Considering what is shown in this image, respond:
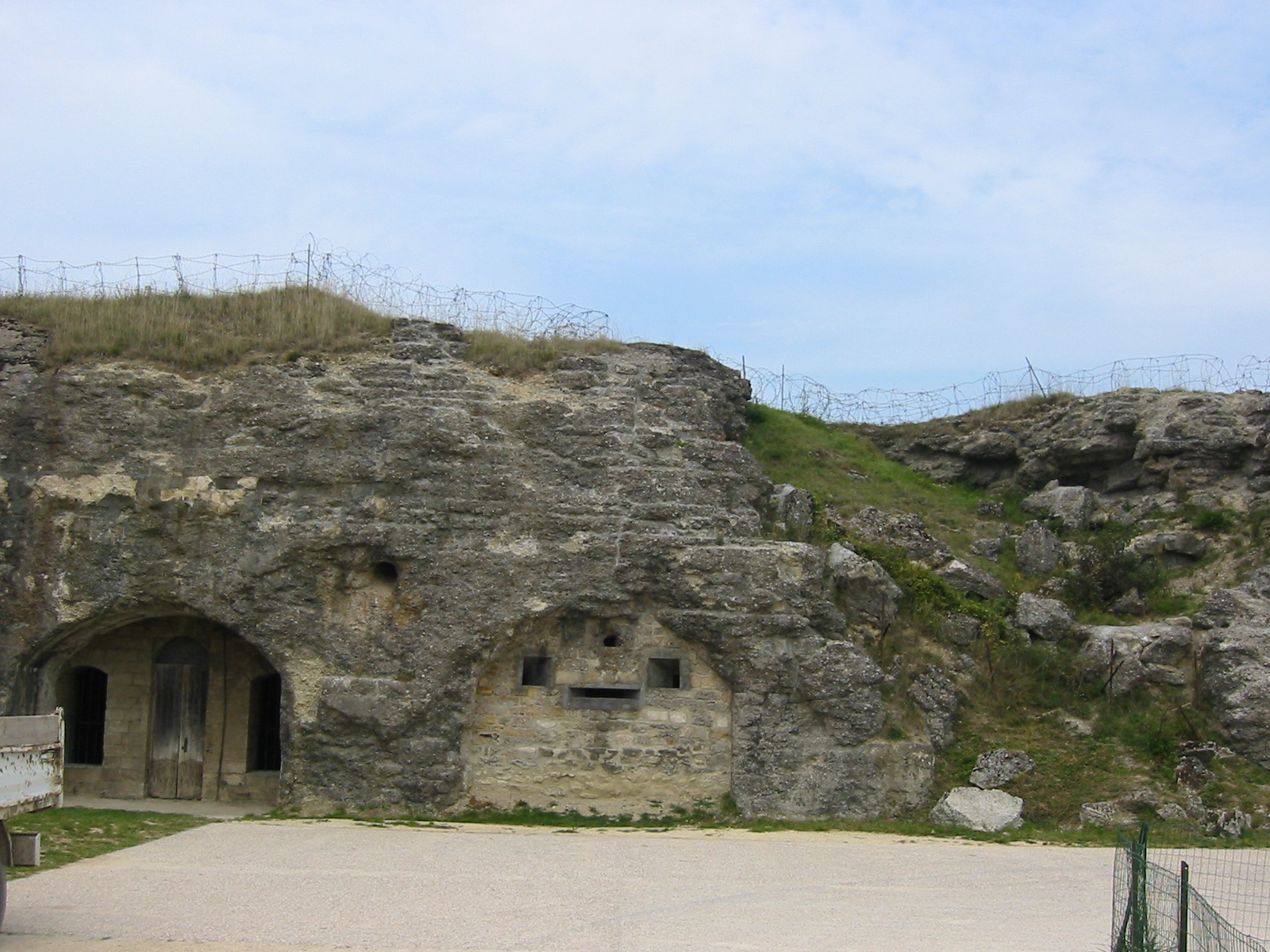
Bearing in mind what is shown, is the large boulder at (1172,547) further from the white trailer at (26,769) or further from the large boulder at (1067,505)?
the white trailer at (26,769)

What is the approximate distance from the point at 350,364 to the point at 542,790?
21.4 feet

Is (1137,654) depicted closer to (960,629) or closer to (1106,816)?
(960,629)

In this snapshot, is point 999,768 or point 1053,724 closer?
point 999,768

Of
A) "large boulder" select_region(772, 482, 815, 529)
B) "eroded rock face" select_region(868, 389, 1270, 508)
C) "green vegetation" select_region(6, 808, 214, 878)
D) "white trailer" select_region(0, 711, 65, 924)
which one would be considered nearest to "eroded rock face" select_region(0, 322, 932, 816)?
"large boulder" select_region(772, 482, 815, 529)

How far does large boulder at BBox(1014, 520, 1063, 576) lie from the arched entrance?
12.0m

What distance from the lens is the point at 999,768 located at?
16016 millimetres

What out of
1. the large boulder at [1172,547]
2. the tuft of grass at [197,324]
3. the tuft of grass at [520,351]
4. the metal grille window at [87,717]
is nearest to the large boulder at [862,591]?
the tuft of grass at [520,351]

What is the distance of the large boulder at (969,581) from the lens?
1927 centimetres

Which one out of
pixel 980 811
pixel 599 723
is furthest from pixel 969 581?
pixel 599 723

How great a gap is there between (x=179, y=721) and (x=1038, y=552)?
1368 cm

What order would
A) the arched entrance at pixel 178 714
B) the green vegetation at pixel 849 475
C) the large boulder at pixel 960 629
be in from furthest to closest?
the green vegetation at pixel 849 475 → the large boulder at pixel 960 629 → the arched entrance at pixel 178 714

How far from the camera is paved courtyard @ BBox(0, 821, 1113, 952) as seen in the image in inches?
358

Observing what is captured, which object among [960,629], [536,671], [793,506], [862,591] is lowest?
[536,671]

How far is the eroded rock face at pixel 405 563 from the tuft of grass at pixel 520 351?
840mm
